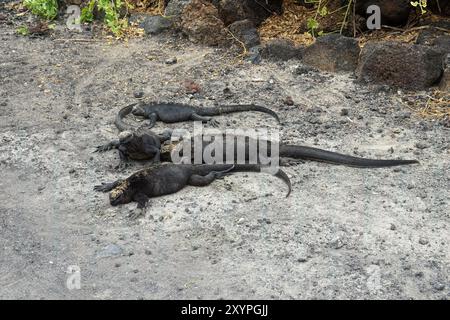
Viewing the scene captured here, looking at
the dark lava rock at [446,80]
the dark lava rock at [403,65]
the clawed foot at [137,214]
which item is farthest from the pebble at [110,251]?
the dark lava rock at [446,80]

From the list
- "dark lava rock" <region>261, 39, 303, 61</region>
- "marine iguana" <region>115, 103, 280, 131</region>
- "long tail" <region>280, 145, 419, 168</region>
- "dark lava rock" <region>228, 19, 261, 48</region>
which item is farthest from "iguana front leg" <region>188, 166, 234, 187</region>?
"dark lava rock" <region>228, 19, 261, 48</region>

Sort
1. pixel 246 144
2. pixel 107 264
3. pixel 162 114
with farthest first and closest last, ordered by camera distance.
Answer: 1. pixel 162 114
2. pixel 246 144
3. pixel 107 264

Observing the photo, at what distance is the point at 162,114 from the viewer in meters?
6.82

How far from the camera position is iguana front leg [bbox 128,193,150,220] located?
511cm

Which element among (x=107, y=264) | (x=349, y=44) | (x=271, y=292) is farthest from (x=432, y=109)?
(x=107, y=264)

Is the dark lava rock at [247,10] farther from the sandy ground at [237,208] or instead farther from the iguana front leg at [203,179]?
the iguana front leg at [203,179]

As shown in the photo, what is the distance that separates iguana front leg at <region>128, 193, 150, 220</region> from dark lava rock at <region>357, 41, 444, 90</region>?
3247mm

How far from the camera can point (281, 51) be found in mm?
8008

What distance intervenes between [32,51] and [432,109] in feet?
16.5

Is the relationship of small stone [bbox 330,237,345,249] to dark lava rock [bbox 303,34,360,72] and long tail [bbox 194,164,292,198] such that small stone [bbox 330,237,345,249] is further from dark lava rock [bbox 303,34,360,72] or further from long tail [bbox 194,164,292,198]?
dark lava rock [bbox 303,34,360,72]

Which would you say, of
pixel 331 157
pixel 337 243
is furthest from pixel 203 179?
pixel 337 243

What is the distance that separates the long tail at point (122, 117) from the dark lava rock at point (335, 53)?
221 cm

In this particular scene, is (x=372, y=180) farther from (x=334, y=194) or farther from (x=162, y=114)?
(x=162, y=114)

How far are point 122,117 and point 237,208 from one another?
224 centimetres
